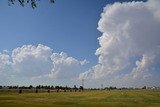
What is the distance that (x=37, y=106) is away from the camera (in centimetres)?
4422

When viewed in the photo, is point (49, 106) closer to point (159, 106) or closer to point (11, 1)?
point (159, 106)

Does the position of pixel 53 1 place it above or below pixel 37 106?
above

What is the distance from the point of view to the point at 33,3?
55.8 feet

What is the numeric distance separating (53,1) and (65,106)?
29641mm

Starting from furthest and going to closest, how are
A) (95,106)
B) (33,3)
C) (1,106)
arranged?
(95,106) < (1,106) < (33,3)

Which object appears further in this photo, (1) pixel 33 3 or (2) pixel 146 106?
(2) pixel 146 106

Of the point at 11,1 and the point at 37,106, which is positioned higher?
the point at 11,1

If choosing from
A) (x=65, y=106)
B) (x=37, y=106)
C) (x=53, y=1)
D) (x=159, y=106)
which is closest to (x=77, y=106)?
(x=65, y=106)

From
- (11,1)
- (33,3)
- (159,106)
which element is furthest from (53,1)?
(159,106)

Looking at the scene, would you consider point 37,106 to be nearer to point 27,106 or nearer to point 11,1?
point 27,106

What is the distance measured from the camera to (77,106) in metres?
45.3

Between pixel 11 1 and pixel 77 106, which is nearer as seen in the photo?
pixel 11 1

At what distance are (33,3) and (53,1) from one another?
1.10 meters

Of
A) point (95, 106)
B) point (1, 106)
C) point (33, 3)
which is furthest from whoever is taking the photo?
point (95, 106)
